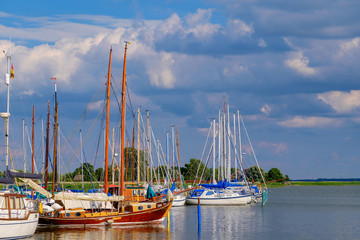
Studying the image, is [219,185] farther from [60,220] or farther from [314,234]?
[60,220]

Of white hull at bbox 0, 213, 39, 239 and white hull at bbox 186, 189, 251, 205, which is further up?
white hull at bbox 186, 189, 251, 205

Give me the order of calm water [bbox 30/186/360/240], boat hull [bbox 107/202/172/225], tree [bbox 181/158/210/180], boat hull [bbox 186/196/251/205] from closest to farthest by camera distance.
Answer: calm water [bbox 30/186/360/240]
boat hull [bbox 107/202/172/225]
boat hull [bbox 186/196/251/205]
tree [bbox 181/158/210/180]

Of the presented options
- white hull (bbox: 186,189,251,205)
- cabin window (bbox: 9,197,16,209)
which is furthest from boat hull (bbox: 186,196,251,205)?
cabin window (bbox: 9,197,16,209)

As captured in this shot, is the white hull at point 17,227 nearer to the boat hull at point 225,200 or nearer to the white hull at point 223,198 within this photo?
the white hull at point 223,198

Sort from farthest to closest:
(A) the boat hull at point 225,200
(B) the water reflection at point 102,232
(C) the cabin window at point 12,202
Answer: (A) the boat hull at point 225,200
(B) the water reflection at point 102,232
(C) the cabin window at point 12,202

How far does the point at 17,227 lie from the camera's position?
4619 centimetres

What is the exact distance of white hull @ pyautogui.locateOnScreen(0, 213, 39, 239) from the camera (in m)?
44.8

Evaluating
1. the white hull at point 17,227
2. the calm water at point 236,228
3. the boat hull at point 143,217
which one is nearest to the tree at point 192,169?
the calm water at point 236,228

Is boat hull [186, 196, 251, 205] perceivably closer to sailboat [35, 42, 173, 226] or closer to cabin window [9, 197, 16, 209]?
sailboat [35, 42, 173, 226]

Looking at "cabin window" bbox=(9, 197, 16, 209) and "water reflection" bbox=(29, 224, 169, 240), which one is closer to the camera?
"cabin window" bbox=(9, 197, 16, 209)

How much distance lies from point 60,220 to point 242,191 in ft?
161

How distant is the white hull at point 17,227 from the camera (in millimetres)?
44750

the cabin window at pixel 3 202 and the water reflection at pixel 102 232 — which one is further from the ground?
the cabin window at pixel 3 202

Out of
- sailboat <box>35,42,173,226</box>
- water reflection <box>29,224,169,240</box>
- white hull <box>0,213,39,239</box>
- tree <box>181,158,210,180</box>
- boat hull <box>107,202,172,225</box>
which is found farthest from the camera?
tree <box>181,158,210,180</box>
